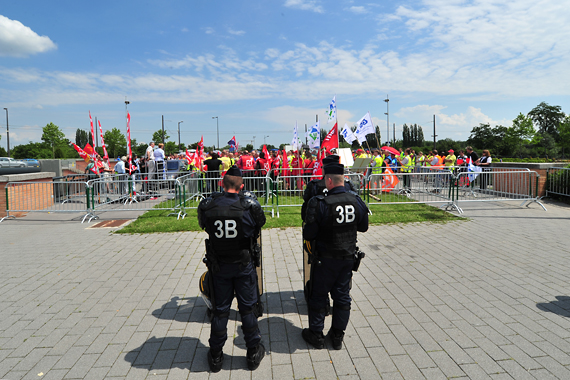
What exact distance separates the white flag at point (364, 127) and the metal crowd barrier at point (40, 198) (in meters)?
9.25

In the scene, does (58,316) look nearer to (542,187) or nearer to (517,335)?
(517,335)

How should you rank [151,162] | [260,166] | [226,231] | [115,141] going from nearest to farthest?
1. [226,231]
2. [260,166]
3. [151,162]
4. [115,141]

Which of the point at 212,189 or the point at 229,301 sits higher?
the point at 212,189

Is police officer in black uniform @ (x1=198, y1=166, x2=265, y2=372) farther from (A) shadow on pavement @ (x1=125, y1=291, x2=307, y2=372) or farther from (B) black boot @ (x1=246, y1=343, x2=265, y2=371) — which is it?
Result: (A) shadow on pavement @ (x1=125, y1=291, x2=307, y2=372)

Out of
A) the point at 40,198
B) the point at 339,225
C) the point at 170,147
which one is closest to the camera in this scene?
the point at 339,225

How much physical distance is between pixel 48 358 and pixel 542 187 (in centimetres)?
1548

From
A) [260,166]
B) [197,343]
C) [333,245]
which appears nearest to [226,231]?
[333,245]

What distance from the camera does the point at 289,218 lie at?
10188 mm

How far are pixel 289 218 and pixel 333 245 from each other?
664cm

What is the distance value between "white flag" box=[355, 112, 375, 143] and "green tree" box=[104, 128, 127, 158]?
5722 cm

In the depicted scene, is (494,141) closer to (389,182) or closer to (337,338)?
(389,182)

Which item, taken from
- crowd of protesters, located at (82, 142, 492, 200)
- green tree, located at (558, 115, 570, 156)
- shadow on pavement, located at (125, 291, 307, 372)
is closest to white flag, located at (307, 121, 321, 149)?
crowd of protesters, located at (82, 142, 492, 200)

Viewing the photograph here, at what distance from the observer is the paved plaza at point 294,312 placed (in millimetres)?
3412

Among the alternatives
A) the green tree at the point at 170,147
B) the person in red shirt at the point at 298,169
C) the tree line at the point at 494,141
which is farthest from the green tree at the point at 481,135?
the person in red shirt at the point at 298,169
